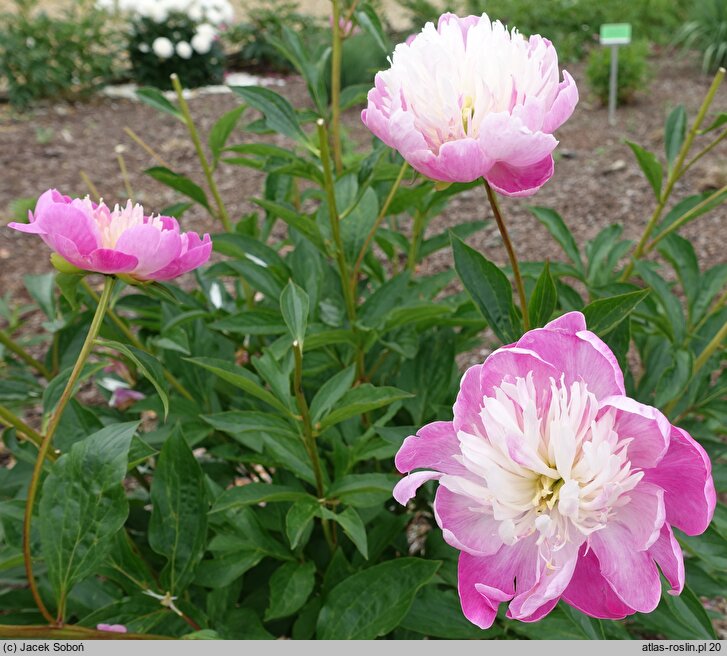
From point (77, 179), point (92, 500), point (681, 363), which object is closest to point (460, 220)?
point (77, 179)

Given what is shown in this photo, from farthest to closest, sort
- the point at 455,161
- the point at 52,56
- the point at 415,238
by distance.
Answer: the point at 52,56 → the point at 415,238 → the point at 455,161

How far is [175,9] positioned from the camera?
4957 millimetres

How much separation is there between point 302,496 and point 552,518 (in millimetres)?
398

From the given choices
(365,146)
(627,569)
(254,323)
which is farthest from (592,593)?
(365,146)

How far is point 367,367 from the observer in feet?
4.16

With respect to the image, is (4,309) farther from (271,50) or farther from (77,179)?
(271,50)

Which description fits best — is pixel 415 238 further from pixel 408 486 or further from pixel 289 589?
pixel 408 486

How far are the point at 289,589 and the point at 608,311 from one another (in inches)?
20.6

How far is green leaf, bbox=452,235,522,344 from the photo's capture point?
0.76 meters

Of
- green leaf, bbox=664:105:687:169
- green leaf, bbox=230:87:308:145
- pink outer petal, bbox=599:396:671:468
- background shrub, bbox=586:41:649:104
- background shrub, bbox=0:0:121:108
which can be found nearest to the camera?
pink outer petal, bbox=599:396:671:468

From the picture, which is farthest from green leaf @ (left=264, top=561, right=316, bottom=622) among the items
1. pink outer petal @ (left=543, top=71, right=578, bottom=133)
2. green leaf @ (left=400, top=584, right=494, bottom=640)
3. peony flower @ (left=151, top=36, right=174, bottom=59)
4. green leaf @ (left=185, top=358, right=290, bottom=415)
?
peony flower @ (left=151, top=36, right=174, bottom=59)

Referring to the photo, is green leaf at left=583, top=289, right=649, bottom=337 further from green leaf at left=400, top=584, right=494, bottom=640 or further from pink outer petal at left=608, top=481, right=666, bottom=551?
green leaf at left=400, top=584, right=494, bottom=640

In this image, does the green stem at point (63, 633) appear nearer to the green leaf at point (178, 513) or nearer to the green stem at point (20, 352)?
the green leaf at point (178, 513)

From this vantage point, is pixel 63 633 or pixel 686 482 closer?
pixel 686 482
